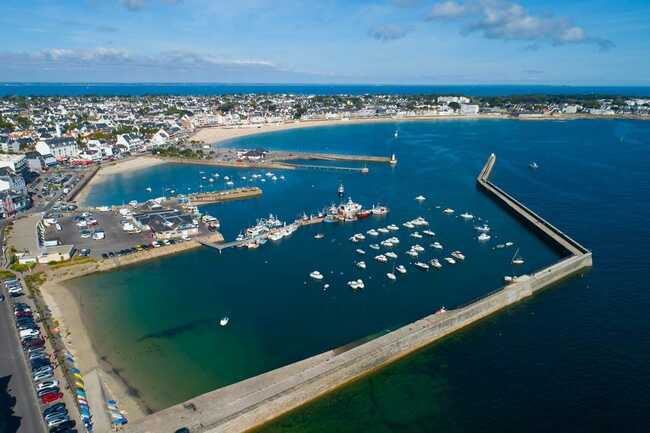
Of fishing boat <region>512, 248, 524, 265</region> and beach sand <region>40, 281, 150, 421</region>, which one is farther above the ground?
fishing boat <region>512, 248, 524, 265</region>

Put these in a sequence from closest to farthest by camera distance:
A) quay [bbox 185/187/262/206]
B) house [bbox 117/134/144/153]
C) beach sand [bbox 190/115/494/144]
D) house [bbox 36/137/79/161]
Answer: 1. quay [bbox 185/187/262/206]
2. house [bbox 36/137/79/161]
3. house [bbox 117/134/144/153]
4. beach sand [bbox 190/115/494/144]

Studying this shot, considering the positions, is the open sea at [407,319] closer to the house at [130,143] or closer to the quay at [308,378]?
the quay at [308,378]

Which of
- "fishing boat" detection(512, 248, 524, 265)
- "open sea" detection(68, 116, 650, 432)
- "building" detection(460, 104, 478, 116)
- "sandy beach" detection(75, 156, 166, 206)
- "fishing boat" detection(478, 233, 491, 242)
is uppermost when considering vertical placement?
"building" detection(460, 104, 478, 116)

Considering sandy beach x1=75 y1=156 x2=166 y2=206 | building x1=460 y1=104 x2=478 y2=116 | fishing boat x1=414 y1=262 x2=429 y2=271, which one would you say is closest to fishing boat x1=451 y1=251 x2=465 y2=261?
fishing boat x1=414 y1=262 x2=429 y2=271

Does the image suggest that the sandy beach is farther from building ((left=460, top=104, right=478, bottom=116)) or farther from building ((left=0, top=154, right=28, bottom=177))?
building ((left=460, top=104, right=478, bottom=116))

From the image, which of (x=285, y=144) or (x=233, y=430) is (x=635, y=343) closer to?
(x=233, y=430)

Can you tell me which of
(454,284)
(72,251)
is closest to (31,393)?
(72,251)

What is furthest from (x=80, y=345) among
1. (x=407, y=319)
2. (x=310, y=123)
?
(x=310, y=123)
